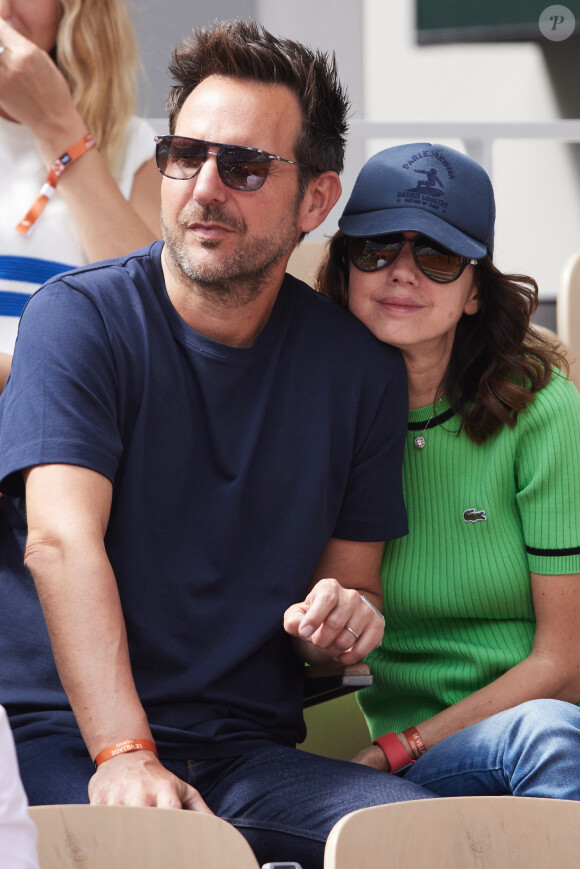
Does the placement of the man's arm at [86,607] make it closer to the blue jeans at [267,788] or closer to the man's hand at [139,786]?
the man's hand at [139,786]

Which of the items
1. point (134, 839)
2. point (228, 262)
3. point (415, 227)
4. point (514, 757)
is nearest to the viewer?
point (134, 839)

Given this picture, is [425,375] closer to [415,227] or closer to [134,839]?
[415,227]

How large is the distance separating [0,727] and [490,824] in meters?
0.59

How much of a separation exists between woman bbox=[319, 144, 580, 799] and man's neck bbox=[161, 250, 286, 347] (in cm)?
22

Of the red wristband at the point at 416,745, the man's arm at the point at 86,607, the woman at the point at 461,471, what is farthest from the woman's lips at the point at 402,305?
the red wristband at the point at 416,745

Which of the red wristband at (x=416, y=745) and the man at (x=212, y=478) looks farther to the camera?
the red wristband at (x=416, y=745)

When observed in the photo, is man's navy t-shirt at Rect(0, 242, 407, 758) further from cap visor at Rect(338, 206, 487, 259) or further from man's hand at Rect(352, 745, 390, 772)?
cap visor at Rect(338, 206, 487, 259)

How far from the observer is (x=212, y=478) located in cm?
167

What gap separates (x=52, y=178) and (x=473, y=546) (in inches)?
43.0

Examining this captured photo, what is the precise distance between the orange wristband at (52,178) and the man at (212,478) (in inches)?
16.0

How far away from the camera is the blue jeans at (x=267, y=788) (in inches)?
57.7

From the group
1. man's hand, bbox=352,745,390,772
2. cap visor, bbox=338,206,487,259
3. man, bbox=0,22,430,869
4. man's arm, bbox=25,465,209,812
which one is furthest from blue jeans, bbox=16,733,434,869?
cap visor, bbox=338,206,487,259

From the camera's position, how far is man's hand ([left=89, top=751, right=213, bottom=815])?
1.29 metres

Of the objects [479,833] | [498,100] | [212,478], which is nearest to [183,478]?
[212,478]
